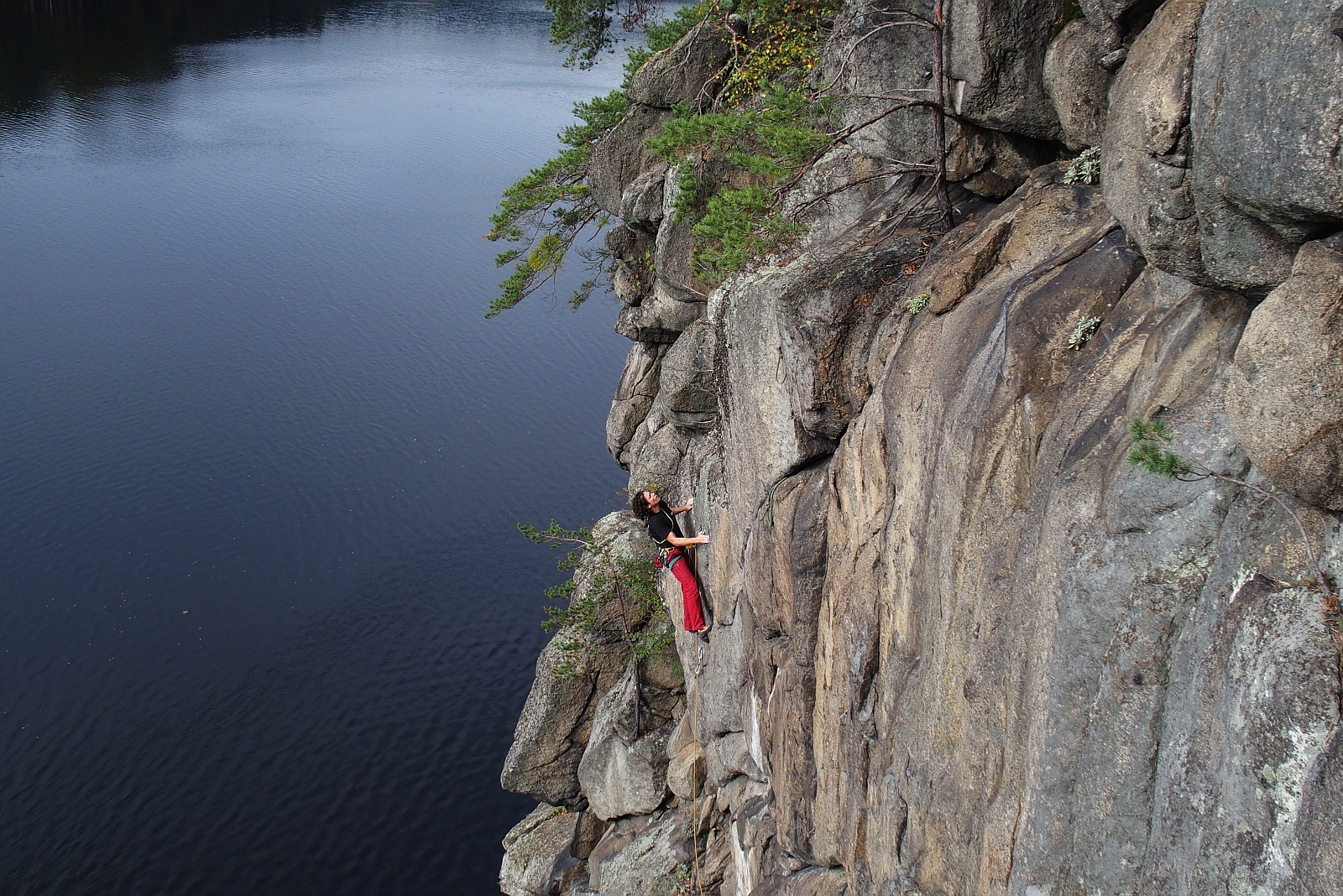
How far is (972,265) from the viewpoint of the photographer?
8.69 meters

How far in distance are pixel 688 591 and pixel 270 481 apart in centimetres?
2401

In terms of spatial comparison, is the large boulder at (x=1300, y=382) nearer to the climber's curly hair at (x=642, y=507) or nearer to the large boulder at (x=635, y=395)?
the climber's curly hair at (x=642, y=507)

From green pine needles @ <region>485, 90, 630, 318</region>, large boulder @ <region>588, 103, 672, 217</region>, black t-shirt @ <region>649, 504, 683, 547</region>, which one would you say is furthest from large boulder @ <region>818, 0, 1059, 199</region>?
green pine needles @ <region>485, 90, 630, 318</region>

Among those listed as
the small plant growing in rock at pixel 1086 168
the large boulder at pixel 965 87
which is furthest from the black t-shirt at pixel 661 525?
the small plant growing in rock at pixel 1086 168

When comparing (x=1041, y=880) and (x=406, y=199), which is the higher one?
(x=1041, y=880)

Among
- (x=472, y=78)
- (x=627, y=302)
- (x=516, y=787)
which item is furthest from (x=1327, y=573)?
(x=472, y=78)

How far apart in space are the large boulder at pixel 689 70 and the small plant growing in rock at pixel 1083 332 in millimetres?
12138

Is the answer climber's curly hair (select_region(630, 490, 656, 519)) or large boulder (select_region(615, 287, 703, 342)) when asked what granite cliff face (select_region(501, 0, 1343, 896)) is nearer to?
climber's curly hair (select_region(630, 490, 656, 519))

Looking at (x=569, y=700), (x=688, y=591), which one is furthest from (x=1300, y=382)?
(x=569, y=700)

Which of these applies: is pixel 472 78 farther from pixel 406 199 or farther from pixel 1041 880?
pixel 1041 880

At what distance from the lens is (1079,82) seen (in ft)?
25.3

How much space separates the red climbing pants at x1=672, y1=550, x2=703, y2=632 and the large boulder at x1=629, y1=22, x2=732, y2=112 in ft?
27.8

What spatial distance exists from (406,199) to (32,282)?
16.6 metres

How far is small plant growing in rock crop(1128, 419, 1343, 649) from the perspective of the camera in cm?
479
